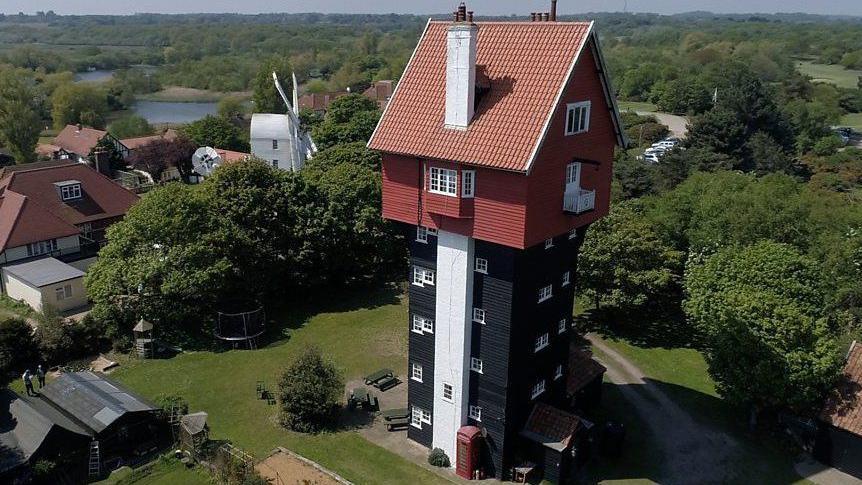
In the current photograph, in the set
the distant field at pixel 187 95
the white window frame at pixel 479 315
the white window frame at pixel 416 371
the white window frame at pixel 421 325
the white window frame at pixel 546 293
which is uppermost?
the white window frame at pixel 546 293

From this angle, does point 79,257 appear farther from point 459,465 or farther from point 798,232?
point 798,232

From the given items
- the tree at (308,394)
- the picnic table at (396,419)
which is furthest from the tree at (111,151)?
the picnic table at (396,419)

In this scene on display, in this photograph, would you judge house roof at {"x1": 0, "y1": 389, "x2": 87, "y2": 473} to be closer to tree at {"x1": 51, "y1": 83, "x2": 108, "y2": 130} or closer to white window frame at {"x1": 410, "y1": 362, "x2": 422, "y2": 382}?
white window frame at {"x1": 410, "y1": 362, "x2": 422, "y2": 382}

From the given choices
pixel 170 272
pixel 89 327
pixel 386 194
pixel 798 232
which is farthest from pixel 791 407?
pixel 89 327

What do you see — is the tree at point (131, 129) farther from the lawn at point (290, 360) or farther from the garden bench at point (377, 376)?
the garden bench at point (377, 376)

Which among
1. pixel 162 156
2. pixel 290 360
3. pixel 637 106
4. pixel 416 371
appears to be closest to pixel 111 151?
pixel 162 156

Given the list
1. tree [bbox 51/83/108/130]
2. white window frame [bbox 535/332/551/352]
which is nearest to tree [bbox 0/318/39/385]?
white window frame [bbox 535/332/551/352]
